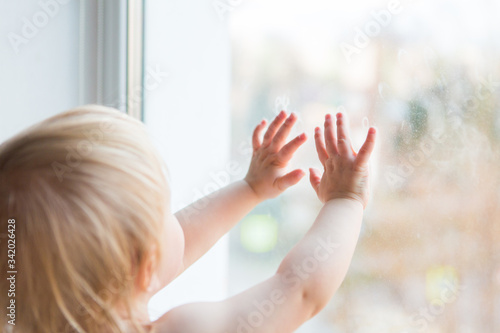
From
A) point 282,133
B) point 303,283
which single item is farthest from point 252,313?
point 282,133

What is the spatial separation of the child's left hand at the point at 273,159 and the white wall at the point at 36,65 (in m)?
0.50

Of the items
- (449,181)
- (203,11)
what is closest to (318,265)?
(449,181)

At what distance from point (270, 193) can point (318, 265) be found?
0.75ft

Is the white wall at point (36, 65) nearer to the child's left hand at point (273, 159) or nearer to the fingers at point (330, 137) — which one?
the child's left hand at point (273, 159)

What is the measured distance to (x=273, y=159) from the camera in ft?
2.83

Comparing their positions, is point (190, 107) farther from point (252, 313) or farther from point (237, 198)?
point (252, 313)

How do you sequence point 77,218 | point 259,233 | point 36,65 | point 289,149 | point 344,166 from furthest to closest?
point 36,65 → point 259,233 → point 289,149 → point 344,166 → point 77,218

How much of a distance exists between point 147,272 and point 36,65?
638 mm

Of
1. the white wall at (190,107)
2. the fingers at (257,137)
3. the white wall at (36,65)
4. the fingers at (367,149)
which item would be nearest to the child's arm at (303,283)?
the fingers at (367,149)

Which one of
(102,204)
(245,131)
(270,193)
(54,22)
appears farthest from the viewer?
(54,22)

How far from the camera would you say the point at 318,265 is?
0.67 meters

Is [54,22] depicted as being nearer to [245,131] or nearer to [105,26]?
[105,26]

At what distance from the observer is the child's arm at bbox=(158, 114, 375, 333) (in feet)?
2.14

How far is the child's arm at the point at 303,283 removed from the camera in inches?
25.7
